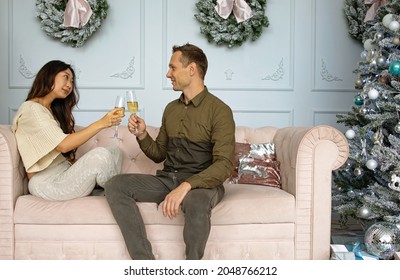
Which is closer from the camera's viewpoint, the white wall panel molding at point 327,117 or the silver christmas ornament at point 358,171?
the silver christmas ornament at point 358,171

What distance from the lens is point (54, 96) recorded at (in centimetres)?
271

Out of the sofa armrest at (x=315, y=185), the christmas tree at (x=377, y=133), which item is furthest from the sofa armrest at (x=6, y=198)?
the christmas tree at (x=377, y=133)

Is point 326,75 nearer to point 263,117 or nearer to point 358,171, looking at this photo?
point 263,117

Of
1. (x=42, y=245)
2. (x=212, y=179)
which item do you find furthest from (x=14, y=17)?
(x=212, y=179)

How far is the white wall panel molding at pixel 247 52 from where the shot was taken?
4.27 meters

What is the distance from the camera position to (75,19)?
394 cm

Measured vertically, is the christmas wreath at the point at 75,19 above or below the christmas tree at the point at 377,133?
above

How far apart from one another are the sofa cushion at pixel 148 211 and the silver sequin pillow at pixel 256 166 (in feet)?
1.23

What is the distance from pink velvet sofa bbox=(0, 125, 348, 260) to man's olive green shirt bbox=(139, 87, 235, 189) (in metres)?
0.24

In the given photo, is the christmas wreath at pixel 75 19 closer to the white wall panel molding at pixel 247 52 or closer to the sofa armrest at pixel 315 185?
the white wall panel molding at pixel 247 52

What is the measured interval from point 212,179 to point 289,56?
2327 mm

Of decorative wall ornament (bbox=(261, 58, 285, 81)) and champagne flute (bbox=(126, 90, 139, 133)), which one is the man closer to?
champagne flute (bbox=(126, 90, 139, 133))

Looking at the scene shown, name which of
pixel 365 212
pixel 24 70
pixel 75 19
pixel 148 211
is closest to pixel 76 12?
pixel 75 19
